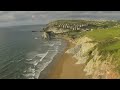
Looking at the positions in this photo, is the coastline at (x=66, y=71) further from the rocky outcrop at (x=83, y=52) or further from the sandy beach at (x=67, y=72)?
the rocky outcrop at (x=83, y=52)

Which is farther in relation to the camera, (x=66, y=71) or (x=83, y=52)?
(x=83, y=52)

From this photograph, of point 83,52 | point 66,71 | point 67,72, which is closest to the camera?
point 67,72

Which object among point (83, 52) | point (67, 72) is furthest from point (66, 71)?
point (83, 52)

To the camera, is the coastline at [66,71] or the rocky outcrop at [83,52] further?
the rocky outcrop at [83,52]

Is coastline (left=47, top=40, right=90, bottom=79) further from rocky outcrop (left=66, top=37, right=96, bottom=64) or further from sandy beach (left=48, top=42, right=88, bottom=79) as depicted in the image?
rocky outcrop (left=66, top=37, right=96, bottom=64)

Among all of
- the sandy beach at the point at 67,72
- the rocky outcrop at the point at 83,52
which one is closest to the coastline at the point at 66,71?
the sandy beach at the point at 67,72

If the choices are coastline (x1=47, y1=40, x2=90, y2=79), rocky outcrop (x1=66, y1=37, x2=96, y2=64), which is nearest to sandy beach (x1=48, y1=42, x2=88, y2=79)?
coastline (x1=47, y1=40, x2=90, y2=79)

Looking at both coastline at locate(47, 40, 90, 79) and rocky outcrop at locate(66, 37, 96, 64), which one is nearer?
coastline at locate(47, 40, 90, 79)

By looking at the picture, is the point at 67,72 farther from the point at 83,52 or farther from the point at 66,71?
the point at 83,52

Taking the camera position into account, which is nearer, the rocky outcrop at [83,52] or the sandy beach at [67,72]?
the sandy beach at [67,72]

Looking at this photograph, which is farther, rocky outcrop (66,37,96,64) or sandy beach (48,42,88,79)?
rocky outcrop (66,37,96,64)
